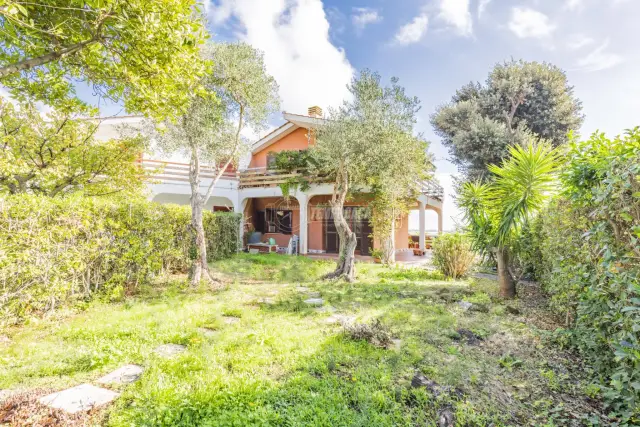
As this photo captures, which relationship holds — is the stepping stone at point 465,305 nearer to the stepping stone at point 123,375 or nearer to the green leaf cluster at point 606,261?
the green leaf cluster at point 606,261

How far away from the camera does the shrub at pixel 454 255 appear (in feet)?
32.9

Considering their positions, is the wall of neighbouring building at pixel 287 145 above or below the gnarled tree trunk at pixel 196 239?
above

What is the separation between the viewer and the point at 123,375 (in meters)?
3.47

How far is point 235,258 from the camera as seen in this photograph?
1375cm

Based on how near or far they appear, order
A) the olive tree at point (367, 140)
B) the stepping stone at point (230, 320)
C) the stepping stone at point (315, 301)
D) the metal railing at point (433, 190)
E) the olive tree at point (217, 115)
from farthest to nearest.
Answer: the metal railing at point (433, 190) → the olive tree at point (367, 140) → the olive tree at point (217, 115) → the stepping stone at point (315, 301) → the stepping stone at point (230, 320)

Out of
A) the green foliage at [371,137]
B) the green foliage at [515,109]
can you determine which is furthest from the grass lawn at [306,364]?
the green foliage at [515,109]

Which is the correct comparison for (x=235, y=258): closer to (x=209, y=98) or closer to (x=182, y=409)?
(x=209, y=98)

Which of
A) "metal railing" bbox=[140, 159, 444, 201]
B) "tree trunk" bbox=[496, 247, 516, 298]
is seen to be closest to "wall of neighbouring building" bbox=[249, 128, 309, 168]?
"metal railing" bbox=[140, 159, 444, 201]

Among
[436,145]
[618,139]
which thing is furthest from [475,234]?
[436,145]

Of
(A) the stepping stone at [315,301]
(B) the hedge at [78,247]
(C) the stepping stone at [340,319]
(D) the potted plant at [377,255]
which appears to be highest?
(B) the hedge at [78,247]

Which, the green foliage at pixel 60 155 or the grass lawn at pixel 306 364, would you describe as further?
the green foliage at pixel 60 155

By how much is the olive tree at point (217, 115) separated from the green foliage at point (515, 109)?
1202 cm

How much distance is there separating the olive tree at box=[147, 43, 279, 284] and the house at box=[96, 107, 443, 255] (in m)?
5.93

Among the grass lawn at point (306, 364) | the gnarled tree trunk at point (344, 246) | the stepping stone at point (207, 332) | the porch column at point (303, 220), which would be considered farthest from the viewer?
the porch column at point (303, 220)
